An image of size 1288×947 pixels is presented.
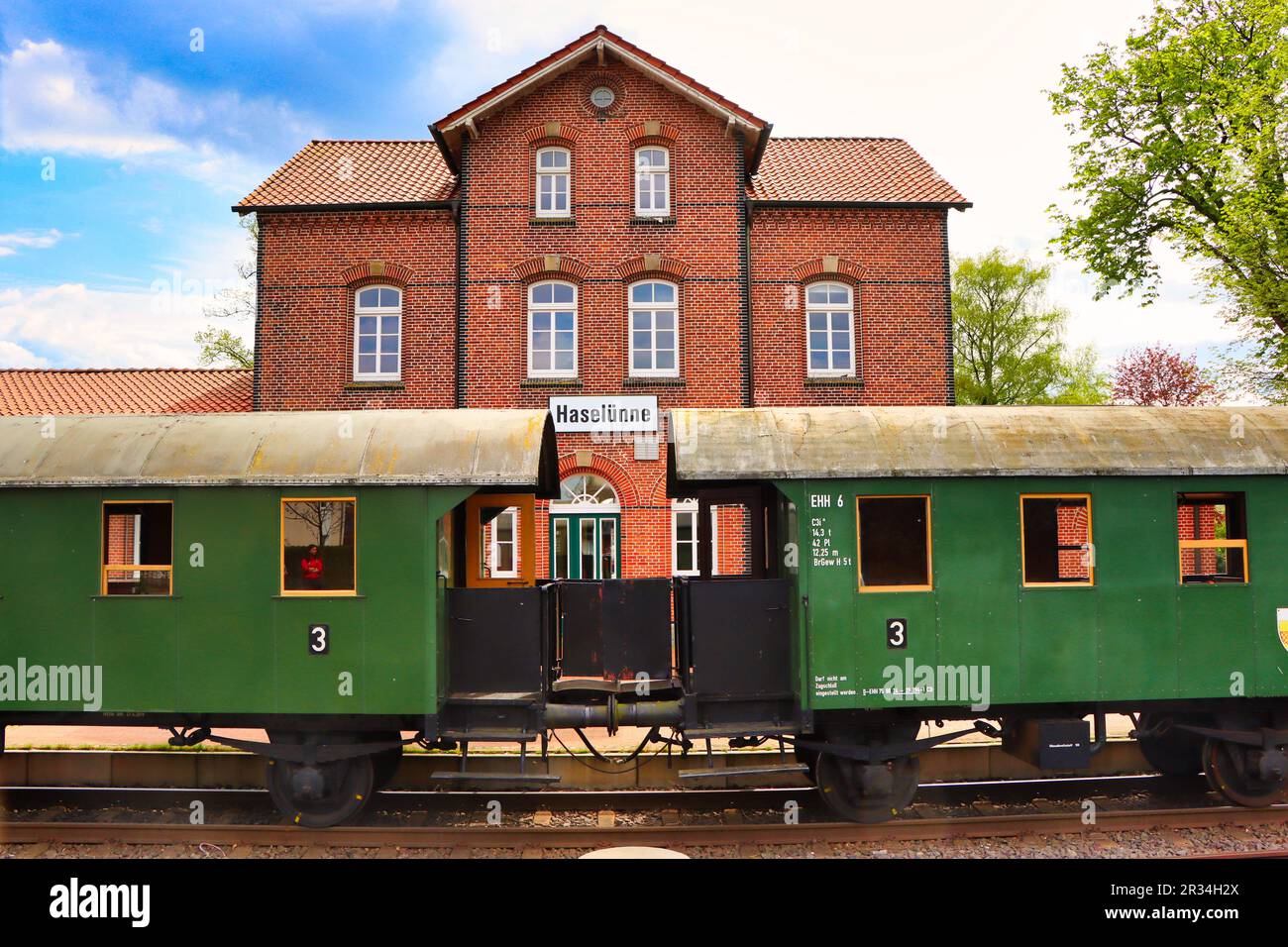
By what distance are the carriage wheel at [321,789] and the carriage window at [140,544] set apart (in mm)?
2226

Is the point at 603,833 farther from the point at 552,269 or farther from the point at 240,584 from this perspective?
the point at 552,269

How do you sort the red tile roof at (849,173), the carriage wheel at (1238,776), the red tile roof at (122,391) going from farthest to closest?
the red tile roof at (122,391)
the red tile roof at (849,173)
the carriage wheel at (1238,776)

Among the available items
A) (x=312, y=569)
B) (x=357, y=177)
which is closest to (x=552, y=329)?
(x=357, y=177)

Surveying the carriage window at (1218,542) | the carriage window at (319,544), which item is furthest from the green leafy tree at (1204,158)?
the carriage window at (319,544)

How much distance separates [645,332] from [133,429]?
436 inches

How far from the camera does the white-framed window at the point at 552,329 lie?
698 inches

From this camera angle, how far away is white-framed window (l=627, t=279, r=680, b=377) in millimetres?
17734

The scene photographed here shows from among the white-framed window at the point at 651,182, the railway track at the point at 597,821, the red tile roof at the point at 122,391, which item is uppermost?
the white-framed window at the point at 651,182

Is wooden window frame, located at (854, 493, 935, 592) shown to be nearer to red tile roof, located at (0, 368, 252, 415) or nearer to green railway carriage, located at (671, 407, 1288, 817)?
green railway carriage, located at (671, 407, 1288, 817)

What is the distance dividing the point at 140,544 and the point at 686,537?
36.2 feet

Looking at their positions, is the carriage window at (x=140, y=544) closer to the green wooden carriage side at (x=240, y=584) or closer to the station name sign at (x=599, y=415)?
the green wooden carriage side at (x=240, y=584)
